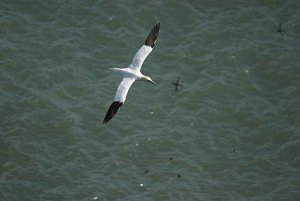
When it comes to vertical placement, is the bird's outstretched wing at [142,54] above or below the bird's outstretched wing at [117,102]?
above

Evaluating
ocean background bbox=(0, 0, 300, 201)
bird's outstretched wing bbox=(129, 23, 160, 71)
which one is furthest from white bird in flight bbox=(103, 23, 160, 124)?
ocean background bbox=(0, 0, 300, 201)

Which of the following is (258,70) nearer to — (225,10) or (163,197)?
(225,10)

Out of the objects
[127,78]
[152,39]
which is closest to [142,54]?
[152,39]

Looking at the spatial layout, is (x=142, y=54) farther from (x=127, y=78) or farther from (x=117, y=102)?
(x=117, y=102)

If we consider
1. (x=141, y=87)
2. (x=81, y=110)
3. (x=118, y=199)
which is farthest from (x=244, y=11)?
(x=118, y=199)

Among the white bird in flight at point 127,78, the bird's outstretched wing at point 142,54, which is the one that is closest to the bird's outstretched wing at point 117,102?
the white bird in flight at point 127,78

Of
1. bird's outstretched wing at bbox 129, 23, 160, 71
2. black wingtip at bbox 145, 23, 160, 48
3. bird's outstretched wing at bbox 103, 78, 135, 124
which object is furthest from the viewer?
black wingtip at bbox 145, 23, 160, 48

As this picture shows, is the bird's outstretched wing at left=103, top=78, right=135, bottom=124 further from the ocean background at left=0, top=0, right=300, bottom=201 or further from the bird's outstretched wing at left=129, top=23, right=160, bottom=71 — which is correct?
the ocean background at left=0, top=0, right=300, bottom=201

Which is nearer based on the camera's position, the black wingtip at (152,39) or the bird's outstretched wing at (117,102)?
the bird's outstretched wing at (117,102)

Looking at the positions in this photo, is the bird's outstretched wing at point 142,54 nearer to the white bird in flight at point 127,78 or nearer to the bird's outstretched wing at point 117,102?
the white bird in flight at point 127,78
